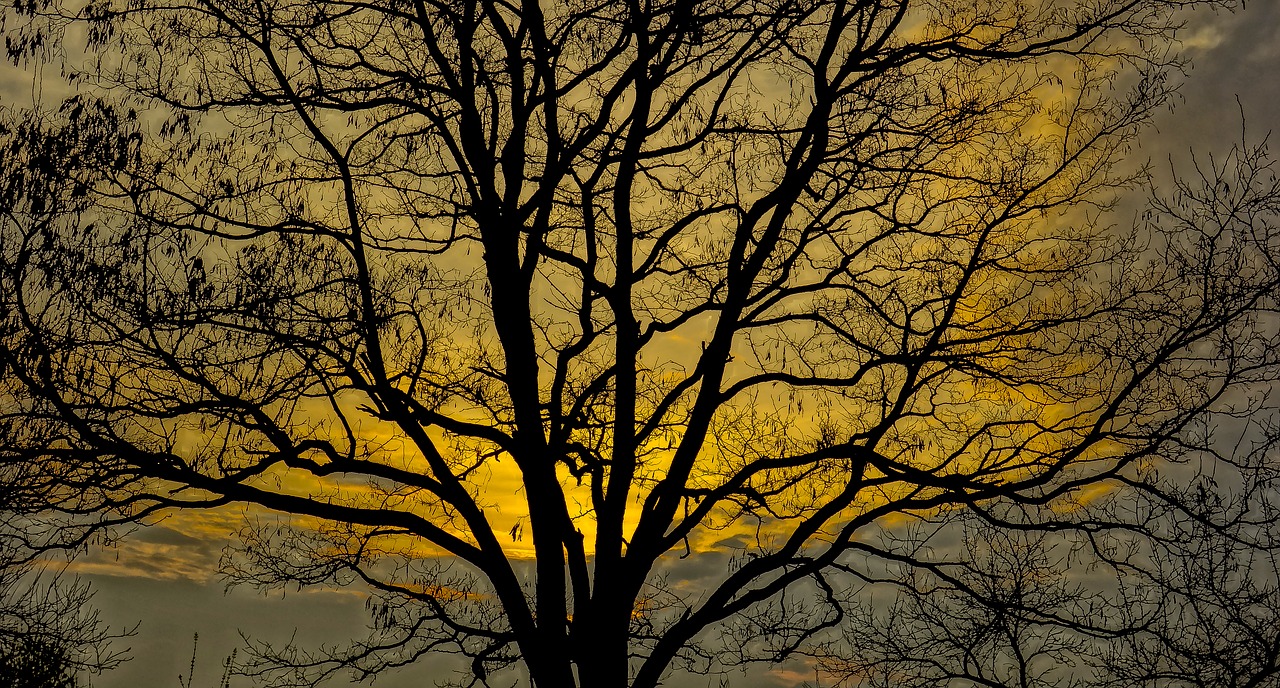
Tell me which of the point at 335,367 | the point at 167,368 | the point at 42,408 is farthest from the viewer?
the point at 335,367

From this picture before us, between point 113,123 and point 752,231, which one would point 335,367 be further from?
point 752,231

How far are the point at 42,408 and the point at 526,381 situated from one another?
13.5 feet

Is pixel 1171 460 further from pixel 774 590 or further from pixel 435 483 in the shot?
pixel 435 483

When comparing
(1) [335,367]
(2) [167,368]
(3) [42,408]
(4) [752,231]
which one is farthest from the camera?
(4) [752,231]

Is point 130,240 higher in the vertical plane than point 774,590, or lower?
A: higher

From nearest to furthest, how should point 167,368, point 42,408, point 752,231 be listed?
point 42,408, point 167,368, point 752,231

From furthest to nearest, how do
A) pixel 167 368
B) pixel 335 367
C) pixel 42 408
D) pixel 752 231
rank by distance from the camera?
pixel 752 231, pixel 335 367, pixel 167 368, pixel 42 408

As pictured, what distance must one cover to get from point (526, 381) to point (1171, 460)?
6.30m

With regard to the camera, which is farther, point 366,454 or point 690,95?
point 690,95

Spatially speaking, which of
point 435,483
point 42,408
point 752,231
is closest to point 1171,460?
point 752,231

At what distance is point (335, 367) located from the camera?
9.06 m

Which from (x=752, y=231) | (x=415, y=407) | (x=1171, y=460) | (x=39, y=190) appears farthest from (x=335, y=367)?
(x=1171, y=460)

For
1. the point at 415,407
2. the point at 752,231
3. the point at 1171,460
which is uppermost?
the point at 752,231

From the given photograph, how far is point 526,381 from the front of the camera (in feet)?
31.2
